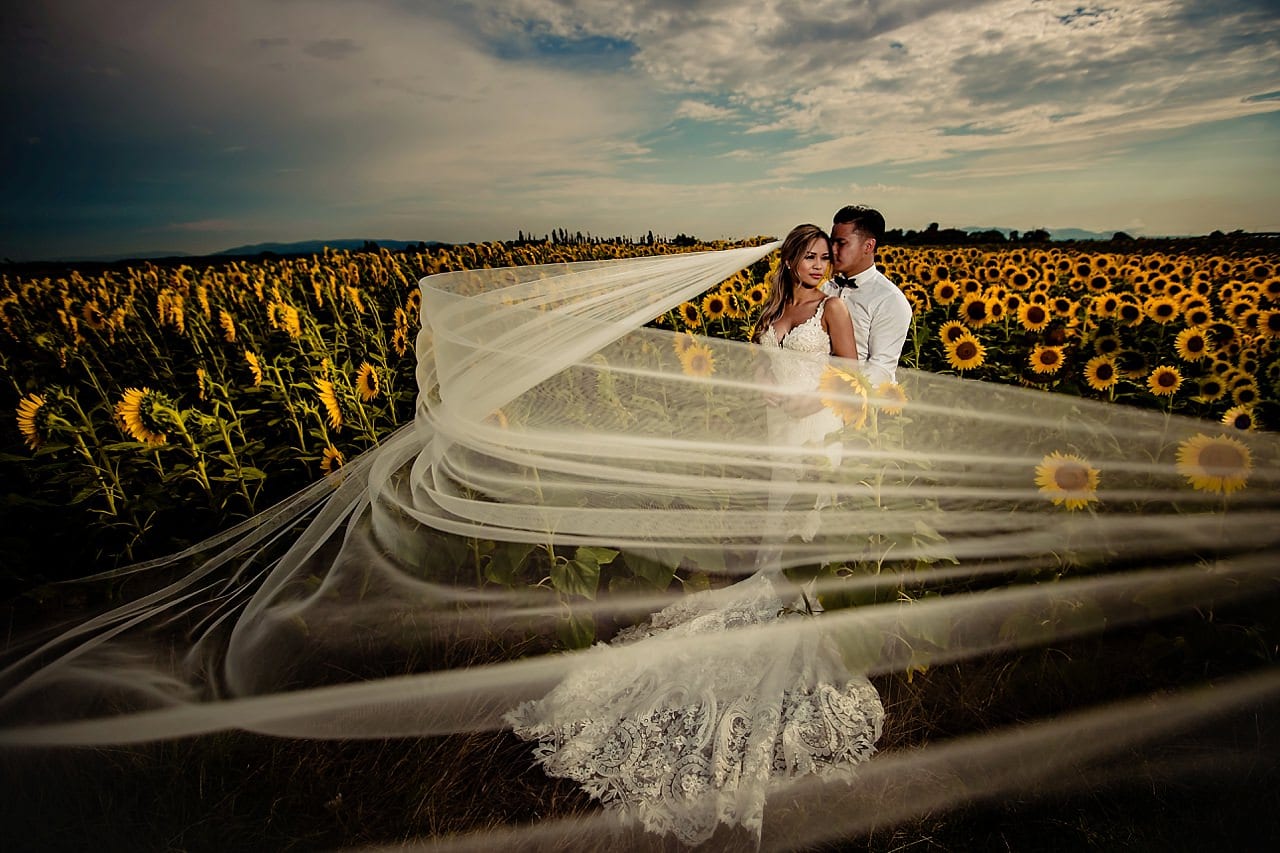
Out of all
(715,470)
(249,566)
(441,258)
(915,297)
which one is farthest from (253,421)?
(441,258)


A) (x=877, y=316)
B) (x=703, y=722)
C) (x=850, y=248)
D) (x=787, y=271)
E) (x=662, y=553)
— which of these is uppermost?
(x=850, y=248)

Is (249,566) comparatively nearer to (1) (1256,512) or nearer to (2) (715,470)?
(2) (715,470)

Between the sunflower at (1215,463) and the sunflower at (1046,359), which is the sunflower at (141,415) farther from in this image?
the sunflower at (1046,359)

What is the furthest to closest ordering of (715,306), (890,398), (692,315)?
1. (715,306)
2. (692,315)
3. (890,398)

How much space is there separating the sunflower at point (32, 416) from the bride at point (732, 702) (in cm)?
296

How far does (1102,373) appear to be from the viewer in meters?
3.23

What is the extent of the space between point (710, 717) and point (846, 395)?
1.39 m

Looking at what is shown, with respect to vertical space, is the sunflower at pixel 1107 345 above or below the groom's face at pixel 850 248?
below

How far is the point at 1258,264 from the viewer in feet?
25.1

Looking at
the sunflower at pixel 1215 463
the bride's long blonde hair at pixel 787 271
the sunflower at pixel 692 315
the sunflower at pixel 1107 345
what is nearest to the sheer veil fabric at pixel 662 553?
the sunflower at pixel 1215 463

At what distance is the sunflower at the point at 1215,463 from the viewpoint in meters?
1.77

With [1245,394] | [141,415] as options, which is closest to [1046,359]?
[1245,394]

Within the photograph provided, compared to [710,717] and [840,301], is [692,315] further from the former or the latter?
[710,717]

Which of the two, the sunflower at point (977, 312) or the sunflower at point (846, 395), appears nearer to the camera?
the sunflower at point (846, 395)
